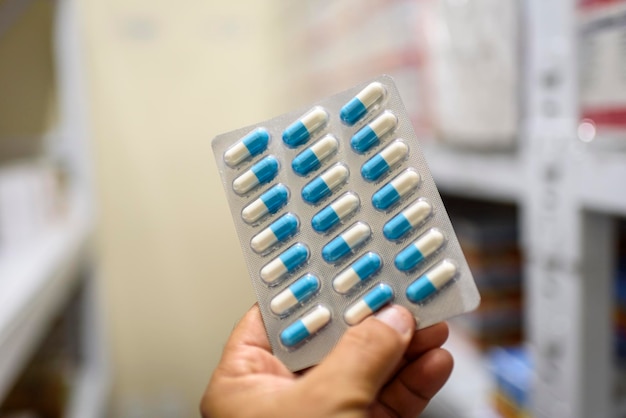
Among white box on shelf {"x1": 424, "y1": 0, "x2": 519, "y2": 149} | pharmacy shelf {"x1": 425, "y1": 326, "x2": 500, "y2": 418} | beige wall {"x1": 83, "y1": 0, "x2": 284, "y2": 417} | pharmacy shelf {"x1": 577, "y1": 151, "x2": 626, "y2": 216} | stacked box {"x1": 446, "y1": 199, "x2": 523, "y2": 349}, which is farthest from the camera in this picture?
beige wall {"x1": 83, "y1": 0, "x2": 284, "y2": 417}

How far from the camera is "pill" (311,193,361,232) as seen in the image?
35 centimetres

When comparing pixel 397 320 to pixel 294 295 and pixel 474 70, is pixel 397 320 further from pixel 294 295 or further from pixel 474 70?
pixel 474 70

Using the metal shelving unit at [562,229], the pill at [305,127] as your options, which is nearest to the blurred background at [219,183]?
the metal shelving unit at [562,229]

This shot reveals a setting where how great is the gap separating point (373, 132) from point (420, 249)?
0.07 meters

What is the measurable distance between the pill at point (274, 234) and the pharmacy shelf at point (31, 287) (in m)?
0.30

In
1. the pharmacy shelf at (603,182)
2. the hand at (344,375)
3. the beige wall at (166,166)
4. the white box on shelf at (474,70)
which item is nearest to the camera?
the hand at (344,375)

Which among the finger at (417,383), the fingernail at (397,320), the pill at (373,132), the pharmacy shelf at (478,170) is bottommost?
the pharmacy shelf at (478,170)

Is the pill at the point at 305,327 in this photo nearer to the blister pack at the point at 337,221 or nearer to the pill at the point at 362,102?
the blister pack at the point at 337,221

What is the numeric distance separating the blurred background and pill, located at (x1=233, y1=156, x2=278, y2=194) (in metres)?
0.07

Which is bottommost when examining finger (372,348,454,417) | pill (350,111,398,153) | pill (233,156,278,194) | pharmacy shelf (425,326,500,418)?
pharmacy shelf (425,326,500,418)

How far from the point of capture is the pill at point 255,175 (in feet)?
1.16

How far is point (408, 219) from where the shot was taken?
34cm

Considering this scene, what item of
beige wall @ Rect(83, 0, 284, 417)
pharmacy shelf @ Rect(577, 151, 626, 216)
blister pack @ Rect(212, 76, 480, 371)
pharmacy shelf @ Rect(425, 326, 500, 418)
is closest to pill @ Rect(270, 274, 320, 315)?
blister pack @ Rect(212, 76, 480, 371)

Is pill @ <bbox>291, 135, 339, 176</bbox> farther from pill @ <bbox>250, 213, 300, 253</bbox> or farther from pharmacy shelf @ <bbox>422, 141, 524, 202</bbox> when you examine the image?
pharmacy shelf @ <bbox>422, 141, 524, 202</bbox>
